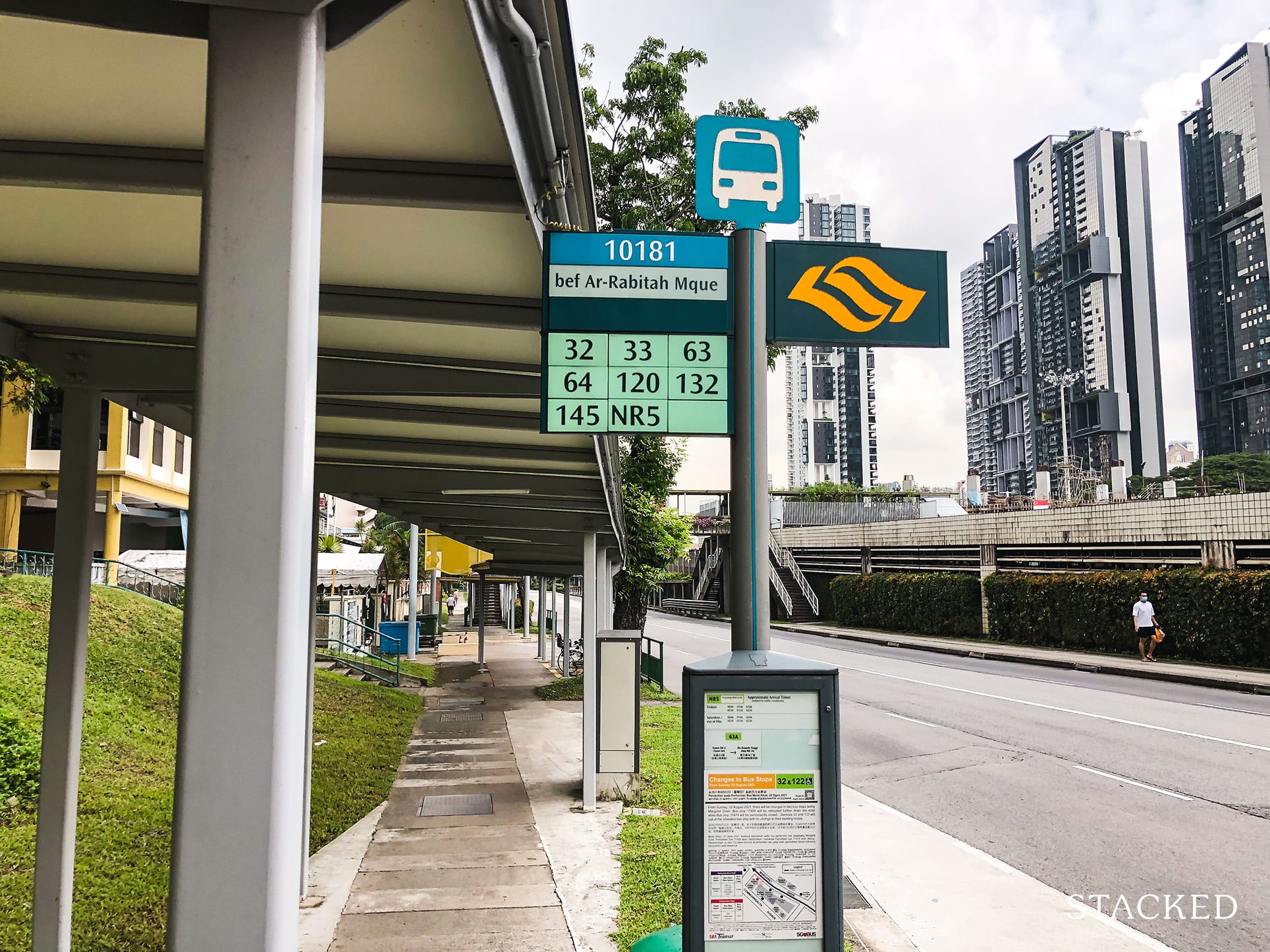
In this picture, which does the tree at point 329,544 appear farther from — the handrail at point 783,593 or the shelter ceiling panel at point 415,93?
the shelter ceiling panel at point 415,93

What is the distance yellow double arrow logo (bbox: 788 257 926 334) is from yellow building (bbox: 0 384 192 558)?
76.8ft

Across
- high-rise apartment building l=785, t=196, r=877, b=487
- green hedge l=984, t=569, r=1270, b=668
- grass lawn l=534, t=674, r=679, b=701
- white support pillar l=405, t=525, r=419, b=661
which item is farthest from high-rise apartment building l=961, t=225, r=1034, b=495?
grass lawn l=534, t=674, r=679, b=701

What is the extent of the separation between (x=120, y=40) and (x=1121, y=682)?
21.2 m

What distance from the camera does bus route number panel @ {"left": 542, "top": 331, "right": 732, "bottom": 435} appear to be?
355 cm

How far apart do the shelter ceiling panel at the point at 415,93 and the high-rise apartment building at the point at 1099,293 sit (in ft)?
367

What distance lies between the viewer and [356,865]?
7480mm

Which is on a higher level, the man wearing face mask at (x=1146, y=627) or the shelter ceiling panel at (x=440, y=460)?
the shelter ceiling panel at (x=440, y=460)

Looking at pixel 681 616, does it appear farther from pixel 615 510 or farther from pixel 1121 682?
pixel 615 510

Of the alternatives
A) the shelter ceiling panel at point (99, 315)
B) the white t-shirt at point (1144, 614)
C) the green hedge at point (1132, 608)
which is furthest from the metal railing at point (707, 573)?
the shelter ceiling panel at point (99, 315)

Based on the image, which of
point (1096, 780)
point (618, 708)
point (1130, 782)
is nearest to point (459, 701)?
point (618, 708)

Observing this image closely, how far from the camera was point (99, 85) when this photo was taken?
240 cm

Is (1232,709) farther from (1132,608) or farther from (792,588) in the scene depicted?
(792,588)

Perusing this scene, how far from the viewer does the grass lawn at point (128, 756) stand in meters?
6.62

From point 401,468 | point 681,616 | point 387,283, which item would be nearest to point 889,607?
point 681,616
